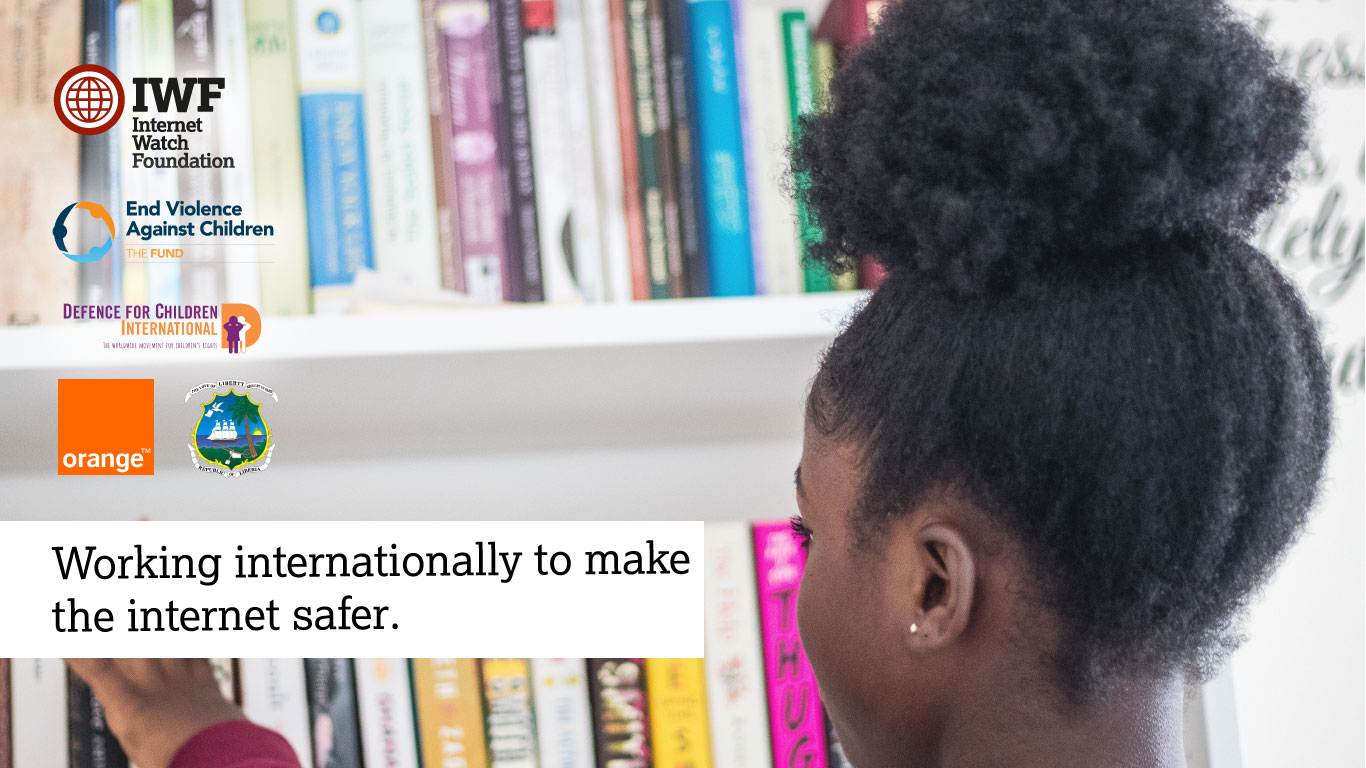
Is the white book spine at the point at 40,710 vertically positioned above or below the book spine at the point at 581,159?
below

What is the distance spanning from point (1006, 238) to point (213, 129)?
0.53 m

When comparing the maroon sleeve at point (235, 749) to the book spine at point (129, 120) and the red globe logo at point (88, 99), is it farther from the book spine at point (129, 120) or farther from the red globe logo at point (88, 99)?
the red globe logo at point (88, 99)

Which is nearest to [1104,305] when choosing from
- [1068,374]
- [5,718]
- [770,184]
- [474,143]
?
[1068,374]

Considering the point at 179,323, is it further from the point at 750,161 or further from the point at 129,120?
the point at 750,161

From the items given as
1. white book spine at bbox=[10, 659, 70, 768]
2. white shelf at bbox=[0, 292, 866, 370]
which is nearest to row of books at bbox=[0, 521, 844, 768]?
white book spine at bbox=[10, 659, 70, 768]

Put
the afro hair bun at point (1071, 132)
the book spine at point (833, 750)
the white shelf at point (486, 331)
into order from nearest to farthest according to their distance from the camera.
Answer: the afro hair bun at point (1071, 132) < the white shelf at point (486, 331) < the book spine at point (833, 750)

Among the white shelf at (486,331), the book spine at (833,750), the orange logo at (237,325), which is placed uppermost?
the orange logo at (237,325)

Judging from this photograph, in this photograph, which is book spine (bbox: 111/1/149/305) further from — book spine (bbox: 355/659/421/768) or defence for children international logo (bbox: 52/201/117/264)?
book spine (bbox: 355/659/421/768)

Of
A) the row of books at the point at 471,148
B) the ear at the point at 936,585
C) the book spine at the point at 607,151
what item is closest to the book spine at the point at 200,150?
the row of books at the point at 471,148

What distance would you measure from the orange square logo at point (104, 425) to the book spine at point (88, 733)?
18 centimetres

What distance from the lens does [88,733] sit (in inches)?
30.1

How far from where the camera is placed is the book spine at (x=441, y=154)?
741 millimetres

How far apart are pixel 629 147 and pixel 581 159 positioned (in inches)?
1.3

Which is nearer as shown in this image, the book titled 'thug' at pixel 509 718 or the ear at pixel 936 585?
the ear at pixel 936 585
